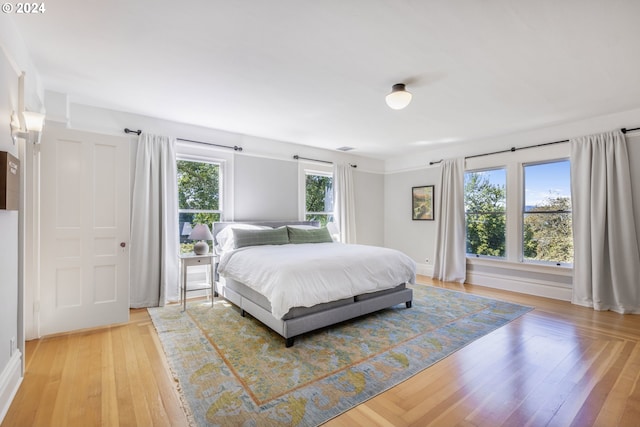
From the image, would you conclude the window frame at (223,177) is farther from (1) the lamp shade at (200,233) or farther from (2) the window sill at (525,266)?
(2) the window sill at (525,266)

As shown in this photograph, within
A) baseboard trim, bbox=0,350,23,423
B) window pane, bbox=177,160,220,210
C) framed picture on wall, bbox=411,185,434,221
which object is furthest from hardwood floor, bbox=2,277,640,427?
framed picture on wall, bbox=411,185,434,221

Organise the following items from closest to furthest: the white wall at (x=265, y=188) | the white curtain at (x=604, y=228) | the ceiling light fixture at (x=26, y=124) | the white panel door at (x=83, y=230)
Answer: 1. the ceiling light fixture at (x=26, y=124)
2. the white panel door at (x=83, y=230)
3. the white curtain at (x=604, y=228)
4. the white wall at (x=265, y=188)

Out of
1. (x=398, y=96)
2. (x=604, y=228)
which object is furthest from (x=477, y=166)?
(x=398, y=96)

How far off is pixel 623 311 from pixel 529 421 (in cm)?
322

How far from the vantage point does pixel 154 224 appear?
157 inches

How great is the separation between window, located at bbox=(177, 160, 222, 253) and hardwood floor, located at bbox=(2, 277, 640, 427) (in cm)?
176

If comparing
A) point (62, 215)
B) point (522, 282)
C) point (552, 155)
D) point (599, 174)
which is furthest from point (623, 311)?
point (62, 215)

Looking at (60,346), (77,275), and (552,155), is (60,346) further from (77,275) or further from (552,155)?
(552,155)

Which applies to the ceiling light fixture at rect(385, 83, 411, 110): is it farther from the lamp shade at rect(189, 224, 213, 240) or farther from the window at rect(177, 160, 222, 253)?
the window at rect(177, 160, 222, 253)

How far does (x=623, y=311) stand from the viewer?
12.1 feet

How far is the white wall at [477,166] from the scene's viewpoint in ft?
12.9

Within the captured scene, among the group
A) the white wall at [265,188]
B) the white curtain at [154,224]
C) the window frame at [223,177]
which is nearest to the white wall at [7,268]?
the white curtain at [154,224]

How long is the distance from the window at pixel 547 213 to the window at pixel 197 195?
5038 millimetres

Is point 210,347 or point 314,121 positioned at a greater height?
point 314,121
